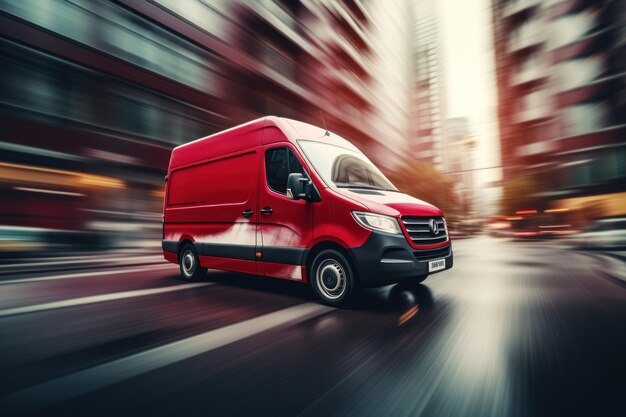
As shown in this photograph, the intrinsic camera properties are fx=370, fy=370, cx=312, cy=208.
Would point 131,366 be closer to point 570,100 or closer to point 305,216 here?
point 305,216

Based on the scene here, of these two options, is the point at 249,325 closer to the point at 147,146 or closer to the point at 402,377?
the point at 402,377

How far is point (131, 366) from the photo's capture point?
2.60 metres

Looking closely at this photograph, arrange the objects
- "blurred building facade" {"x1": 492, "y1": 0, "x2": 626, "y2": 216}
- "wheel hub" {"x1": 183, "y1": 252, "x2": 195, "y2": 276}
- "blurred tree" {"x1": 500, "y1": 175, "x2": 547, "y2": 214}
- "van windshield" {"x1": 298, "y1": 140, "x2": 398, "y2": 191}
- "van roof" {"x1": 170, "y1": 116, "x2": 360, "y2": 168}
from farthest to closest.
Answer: "blurred tree" {"x1": 500, "y1": 175, "x2": 547, "y2": 214} < "blurred building facade" {"x1": 492, "y1": 0, "x2": 626, "y2": 216} < "wheel hub" {"x1": 183, "y1": 252, "x2": 195, "y2": 276} < "van roof" {"x1": 170, "y1": 116, "x2": 360, "y2": 168} < "van windshield" {"x1": 298, "y1": 140, "x2": 398, "y2": 191}

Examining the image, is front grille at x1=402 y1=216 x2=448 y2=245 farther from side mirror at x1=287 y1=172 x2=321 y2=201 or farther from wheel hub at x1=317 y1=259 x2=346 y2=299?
side mirror at x1=287 y1=172 x2=321 y2=201

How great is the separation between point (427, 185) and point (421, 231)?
3083 cm

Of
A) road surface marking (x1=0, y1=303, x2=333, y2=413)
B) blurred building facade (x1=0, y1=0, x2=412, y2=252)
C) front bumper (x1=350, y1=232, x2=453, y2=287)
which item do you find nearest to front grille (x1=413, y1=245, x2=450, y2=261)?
front bumper (x1=350, y1=232, x2=453, y2=287)

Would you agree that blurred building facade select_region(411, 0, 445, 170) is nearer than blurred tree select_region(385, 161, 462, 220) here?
No

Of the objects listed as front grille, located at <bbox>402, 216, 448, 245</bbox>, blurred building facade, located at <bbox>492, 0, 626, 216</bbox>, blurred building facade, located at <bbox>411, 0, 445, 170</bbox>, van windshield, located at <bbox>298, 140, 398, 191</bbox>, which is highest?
blurred building facade, located at <bbox>411, 0, 445, 170</bbox>

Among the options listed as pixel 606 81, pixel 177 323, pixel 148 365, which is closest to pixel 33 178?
pixel 177 323

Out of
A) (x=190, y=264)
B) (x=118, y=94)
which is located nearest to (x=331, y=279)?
(x=190, y=264)

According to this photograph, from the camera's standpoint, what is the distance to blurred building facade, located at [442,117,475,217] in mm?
60638

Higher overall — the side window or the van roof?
the van roof

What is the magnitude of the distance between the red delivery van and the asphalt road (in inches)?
17.6

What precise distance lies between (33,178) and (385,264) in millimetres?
13120
